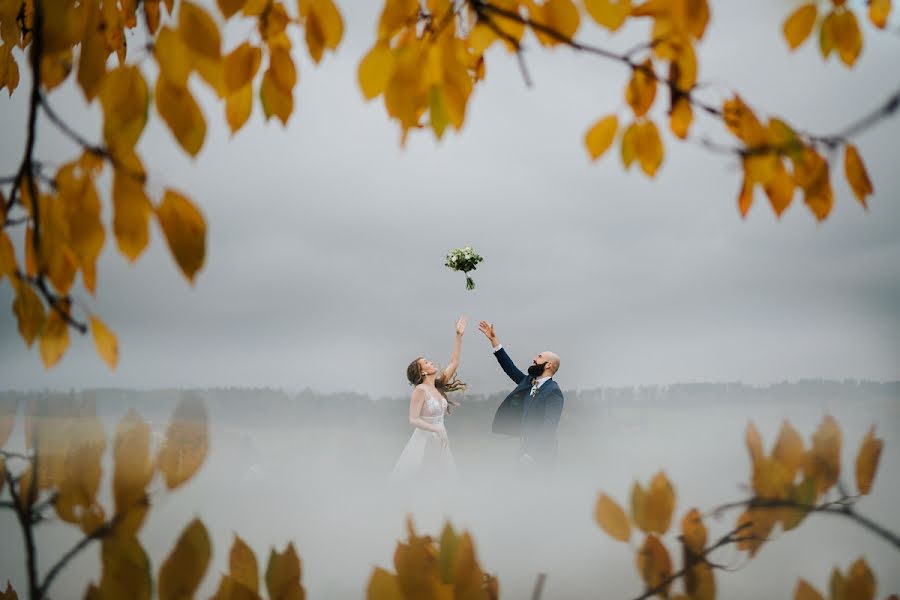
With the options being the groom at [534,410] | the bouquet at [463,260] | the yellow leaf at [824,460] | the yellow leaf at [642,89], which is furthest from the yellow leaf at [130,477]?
the bouquet at [463,260]

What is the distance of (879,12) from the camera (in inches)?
42.3

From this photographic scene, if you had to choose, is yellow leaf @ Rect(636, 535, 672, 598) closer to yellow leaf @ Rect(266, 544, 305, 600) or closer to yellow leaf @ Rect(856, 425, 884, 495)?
yellow leaf @ Rect(266, 544, 305, 600)

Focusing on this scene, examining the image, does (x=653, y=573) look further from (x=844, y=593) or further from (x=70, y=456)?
(x=70, y=456)

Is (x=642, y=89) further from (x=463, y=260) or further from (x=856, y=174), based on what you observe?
(x=463, y=260)

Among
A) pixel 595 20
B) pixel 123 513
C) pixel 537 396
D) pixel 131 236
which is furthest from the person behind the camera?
pixel 537 396

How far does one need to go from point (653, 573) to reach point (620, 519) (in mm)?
409

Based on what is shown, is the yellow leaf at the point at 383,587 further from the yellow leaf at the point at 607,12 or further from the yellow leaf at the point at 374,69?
the yellow leaf at the point at 607,12

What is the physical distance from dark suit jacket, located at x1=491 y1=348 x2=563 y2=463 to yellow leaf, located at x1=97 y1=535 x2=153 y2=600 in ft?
9.35

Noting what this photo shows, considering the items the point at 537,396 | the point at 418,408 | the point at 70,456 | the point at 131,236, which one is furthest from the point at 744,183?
the point at 418,408

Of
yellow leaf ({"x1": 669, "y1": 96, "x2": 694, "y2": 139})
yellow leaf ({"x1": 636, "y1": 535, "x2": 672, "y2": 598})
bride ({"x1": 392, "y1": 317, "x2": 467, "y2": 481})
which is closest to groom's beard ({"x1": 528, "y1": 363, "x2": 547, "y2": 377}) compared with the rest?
bride ({"x1": 392, "y1": 317, "x2": 467, "y2": 481})

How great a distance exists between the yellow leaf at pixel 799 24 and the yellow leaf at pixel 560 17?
1.11ft

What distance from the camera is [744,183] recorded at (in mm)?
856

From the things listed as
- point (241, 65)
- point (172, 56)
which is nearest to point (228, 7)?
point (241, 65)

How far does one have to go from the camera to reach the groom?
146 inches
